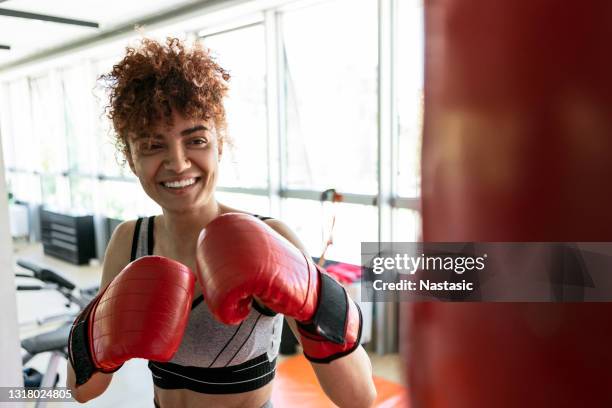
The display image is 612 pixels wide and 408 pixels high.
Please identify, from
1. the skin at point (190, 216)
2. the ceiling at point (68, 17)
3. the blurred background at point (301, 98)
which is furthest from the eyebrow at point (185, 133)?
the ceiling at point (68, 17)

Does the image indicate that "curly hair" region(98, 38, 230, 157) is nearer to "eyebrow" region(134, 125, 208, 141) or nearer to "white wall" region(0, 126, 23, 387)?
"eyebrow" region(134, 125, 208, 141)

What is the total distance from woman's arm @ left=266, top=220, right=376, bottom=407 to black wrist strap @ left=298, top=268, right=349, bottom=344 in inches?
3.6

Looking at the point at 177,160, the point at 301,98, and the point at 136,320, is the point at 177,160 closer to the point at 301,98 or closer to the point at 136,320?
the point at 136,320

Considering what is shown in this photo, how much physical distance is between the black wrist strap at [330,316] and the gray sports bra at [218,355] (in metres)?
0.24

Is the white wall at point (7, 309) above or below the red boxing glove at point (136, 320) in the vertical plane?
below

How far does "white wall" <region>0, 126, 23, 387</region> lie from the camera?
1.87 metres

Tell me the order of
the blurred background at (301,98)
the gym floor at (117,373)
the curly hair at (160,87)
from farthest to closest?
1. the blurred background at (301,98)
2. the gym floor at (117,373)
3. the curly hair at (160,87)

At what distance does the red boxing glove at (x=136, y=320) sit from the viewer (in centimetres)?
84

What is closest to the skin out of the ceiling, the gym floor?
the gym floor

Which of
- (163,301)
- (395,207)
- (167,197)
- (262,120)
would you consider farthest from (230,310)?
(262,120)

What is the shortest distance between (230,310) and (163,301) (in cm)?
16

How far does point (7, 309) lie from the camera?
74.7 inches

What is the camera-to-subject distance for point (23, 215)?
802 centimetres

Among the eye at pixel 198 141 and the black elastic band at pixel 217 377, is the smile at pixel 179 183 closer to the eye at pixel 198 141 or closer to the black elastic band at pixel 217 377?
the eye at pixel 198 141
